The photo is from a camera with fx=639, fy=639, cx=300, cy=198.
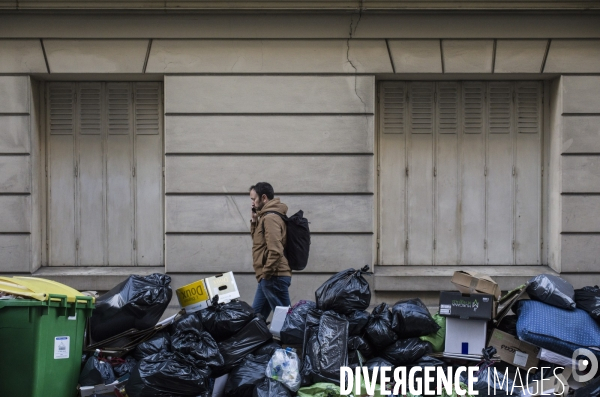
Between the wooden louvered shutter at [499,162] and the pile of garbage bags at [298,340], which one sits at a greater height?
the wooden louvered shutter at [499,162]

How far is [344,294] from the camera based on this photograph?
18.7ft

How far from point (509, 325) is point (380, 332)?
1.18 meters

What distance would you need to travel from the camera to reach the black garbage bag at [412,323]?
566 centimetres

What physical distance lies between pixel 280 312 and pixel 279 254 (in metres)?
0.62

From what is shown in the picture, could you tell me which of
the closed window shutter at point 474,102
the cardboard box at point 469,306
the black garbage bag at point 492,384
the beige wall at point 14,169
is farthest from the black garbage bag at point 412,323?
the beige wall at point 14,169

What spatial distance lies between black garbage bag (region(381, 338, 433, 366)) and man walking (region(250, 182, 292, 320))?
1395mm

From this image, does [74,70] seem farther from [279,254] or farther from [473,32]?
[473,32]

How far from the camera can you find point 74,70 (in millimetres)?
7969

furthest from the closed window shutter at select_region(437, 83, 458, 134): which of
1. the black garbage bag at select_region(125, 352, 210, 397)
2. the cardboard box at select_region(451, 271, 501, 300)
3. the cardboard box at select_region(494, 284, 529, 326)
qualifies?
the black garbage bag at select_region(125, 352, 210, 397)

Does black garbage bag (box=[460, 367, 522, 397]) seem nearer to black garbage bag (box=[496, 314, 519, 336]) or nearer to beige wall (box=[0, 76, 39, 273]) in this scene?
black garbage bag (box=[496, 314, 519, 336])

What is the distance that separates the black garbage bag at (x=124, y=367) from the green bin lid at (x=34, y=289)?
28.0 inches

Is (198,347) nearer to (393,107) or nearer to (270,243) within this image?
(270,243)

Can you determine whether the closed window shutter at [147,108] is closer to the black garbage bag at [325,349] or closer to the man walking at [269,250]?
the man walking at [269,250]

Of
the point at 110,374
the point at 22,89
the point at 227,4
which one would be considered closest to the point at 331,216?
the point at 227,4
